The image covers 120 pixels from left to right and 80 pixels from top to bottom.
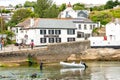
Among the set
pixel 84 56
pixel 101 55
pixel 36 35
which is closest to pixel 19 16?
pixel 36 35

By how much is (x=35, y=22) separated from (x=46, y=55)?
14.0m

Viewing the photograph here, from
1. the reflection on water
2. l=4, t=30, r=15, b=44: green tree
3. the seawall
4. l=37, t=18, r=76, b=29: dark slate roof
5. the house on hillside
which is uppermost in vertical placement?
the house on hillside

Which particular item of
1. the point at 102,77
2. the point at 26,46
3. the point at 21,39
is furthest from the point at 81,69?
the point at 21,39

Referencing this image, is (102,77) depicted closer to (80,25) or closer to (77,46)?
(77,46)

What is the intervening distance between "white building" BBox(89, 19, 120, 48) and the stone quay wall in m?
1.83

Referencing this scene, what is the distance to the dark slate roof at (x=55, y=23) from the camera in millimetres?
94125

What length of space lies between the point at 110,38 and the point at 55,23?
465 inches

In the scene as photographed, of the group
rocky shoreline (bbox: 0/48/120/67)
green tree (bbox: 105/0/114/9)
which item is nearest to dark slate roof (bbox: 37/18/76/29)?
rocky shoreline (bbox: 0/48/120/67)

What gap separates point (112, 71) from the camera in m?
65.6

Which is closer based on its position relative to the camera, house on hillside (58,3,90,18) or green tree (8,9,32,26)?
house on hillside (58,3,90,18)

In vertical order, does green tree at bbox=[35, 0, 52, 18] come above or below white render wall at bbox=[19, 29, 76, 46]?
above

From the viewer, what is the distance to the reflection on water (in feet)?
192

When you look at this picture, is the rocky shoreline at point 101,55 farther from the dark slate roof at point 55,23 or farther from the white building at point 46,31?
the dark slate roof at point 55,23

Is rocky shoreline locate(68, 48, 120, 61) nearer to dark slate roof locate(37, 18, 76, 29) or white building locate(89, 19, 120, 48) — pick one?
white building locate(89, 19, 120, 48)
